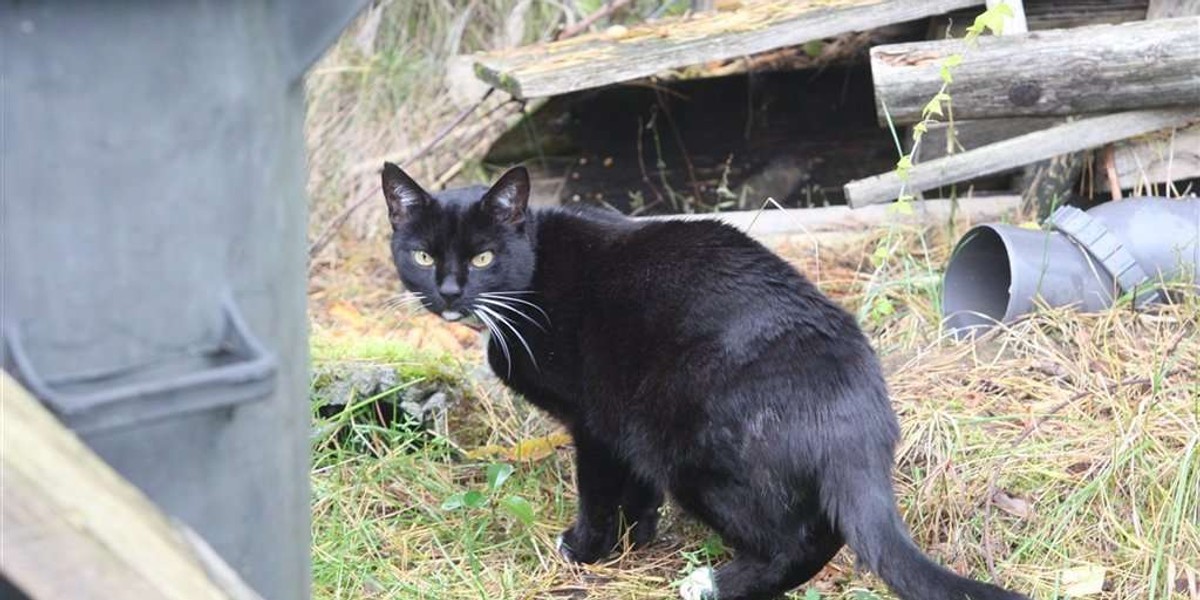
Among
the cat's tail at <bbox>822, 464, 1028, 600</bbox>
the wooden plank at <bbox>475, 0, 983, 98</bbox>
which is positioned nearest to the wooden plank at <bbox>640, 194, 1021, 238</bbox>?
the wooden plank at <bbox>475, 0, 983, 98</bbox>

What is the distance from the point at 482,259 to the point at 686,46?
162 centimetres

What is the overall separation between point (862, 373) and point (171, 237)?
176 cm

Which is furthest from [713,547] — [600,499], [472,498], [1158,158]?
[1158,158]

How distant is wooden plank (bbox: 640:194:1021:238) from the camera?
4609 millimetres

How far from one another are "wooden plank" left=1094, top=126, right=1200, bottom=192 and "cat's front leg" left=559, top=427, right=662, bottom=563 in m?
2.17

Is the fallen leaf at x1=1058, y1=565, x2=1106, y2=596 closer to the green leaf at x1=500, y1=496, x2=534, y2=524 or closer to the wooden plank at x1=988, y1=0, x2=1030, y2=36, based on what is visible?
the green leaf at x1=500, y1=496, x2=534, y2=524

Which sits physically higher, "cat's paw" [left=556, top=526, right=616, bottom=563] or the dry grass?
the dry grass

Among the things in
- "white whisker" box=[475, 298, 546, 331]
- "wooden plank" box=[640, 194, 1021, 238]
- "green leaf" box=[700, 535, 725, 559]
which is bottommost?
"green leaf" box=[700, 535, 725, 559]

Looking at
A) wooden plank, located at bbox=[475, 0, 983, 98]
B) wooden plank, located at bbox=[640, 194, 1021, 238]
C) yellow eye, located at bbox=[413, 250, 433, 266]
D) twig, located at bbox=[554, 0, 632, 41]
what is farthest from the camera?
twig, located at bbox=[554, 0, 632, 41]

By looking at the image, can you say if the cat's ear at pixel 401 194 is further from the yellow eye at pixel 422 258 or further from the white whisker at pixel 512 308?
the white whisker at pixel 512 308

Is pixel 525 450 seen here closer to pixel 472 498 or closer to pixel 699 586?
pixel 472 498

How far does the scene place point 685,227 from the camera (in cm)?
301

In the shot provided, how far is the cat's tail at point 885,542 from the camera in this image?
2256 millimetres

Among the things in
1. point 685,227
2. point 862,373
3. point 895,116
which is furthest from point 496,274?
point 895,116
